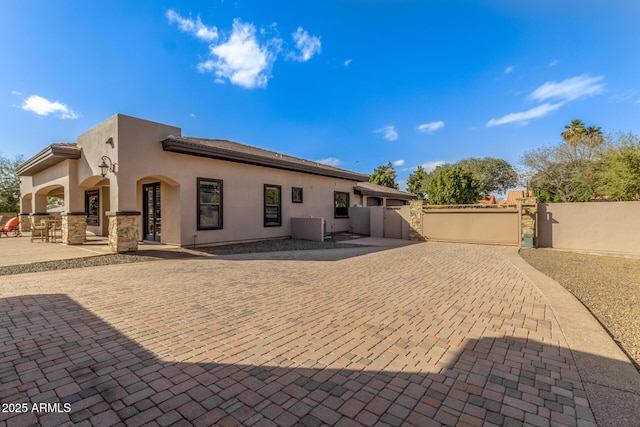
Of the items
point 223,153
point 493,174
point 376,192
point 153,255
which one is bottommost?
point 153,255

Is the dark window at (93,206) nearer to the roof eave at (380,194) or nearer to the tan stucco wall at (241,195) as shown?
the tan stucco wall at (241,195)

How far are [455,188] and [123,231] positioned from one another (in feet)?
78.2

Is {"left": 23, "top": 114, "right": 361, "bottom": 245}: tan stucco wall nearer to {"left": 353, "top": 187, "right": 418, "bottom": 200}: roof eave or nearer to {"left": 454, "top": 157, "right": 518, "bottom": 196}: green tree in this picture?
{"left": 353, "top": 187, "right": 418, "bottom": 200}: roof eave

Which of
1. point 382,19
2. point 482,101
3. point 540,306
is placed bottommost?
point 540,306

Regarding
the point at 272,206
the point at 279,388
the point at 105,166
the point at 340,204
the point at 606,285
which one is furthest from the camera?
the point at 340,204

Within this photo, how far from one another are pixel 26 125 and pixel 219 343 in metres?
24.3

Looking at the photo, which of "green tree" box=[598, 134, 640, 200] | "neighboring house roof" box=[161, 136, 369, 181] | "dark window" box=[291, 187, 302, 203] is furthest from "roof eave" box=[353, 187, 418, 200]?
"green tree" box=[598, 134, 640, 200]

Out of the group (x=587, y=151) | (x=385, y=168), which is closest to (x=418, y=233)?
(x=587, y=151)

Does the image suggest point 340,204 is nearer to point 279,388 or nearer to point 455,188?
point 455,188

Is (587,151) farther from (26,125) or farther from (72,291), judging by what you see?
(26,125)

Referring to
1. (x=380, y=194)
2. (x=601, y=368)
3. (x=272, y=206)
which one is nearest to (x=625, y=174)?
(x=380, y=194)

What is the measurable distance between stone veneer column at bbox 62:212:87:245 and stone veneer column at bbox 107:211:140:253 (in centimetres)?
335

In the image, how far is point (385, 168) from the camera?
4375 centimetres

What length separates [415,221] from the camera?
15258mm
